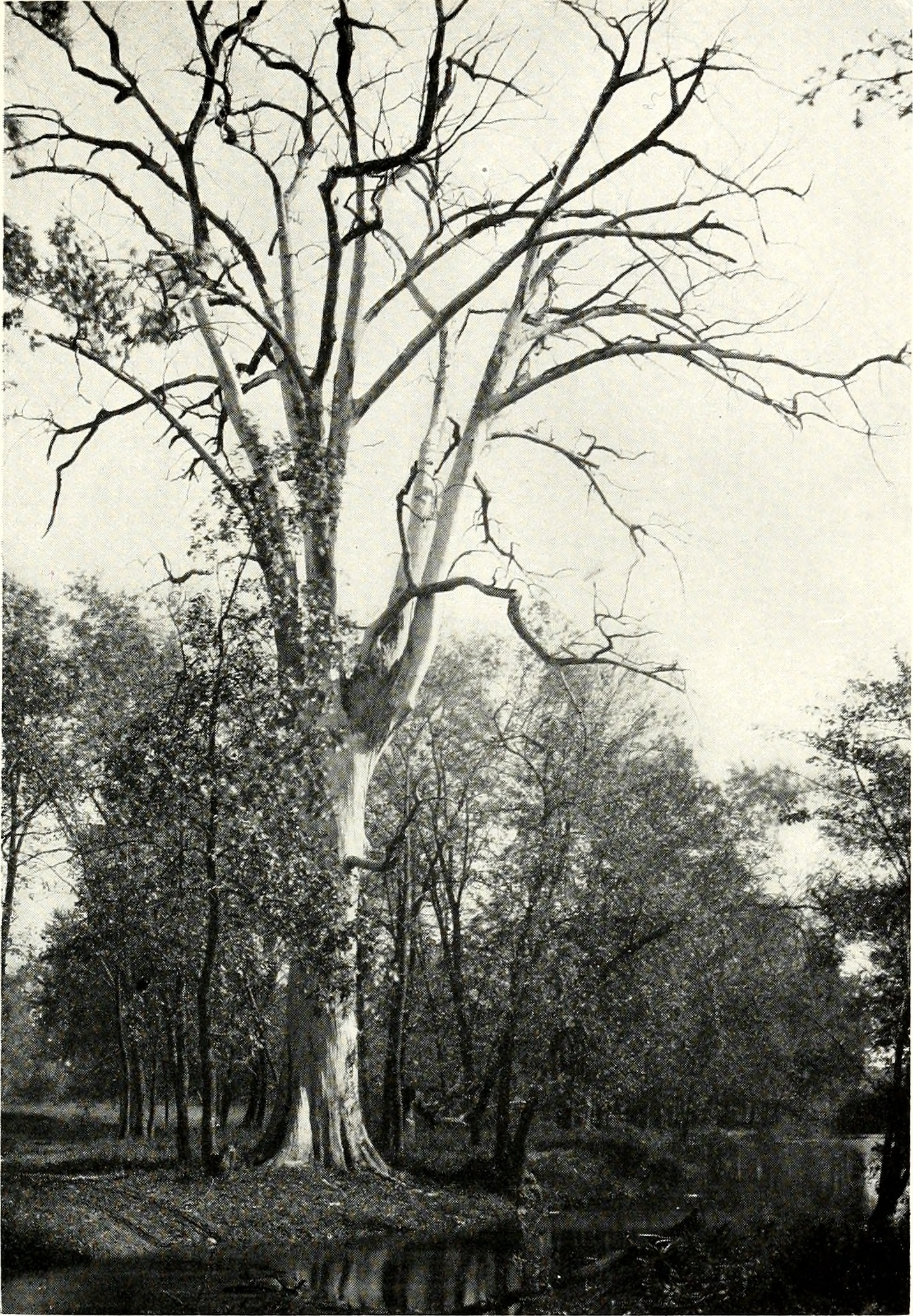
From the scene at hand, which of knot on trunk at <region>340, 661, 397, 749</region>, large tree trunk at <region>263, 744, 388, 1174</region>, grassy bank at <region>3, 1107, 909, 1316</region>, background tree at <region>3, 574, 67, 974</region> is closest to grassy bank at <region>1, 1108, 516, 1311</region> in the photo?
grassy bank at <region>3, 1107, 909, 1316</region>

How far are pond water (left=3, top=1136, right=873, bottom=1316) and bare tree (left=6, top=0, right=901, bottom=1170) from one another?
4.73ft

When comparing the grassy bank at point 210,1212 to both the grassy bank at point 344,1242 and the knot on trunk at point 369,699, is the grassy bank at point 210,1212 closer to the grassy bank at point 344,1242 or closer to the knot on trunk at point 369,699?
the grassy bank at point 344,1242

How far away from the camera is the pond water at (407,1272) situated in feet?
20.9

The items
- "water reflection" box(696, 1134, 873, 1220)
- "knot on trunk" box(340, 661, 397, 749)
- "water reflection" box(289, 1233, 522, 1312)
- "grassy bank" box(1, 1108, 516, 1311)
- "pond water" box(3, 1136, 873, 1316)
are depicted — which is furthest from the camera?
"water reflection" box(696, 1134, 873, 1220)

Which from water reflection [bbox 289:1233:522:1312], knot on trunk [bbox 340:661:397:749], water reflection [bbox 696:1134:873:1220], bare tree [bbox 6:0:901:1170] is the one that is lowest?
water reflection [bbox 696:1134:873:1220]

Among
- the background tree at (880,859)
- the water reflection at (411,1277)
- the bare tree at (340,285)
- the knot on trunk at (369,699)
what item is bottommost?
the water reflection at (411,1277)

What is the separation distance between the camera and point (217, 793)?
321 inches

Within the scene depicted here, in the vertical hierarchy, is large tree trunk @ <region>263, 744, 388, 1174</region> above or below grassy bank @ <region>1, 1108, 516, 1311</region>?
above

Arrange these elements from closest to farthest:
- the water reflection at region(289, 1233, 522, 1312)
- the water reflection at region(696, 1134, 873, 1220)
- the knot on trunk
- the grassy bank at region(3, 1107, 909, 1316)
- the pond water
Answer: the pond water, the grassy bank at region(3, 1107, 909, 1316), the water reflection at region(289, 1233, 522, 1312), the knot on trunk, the water reflection at region(696, 1134, 873, 1220)

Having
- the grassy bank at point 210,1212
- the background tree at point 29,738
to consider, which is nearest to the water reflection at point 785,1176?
the grassy bank at point 210,1212

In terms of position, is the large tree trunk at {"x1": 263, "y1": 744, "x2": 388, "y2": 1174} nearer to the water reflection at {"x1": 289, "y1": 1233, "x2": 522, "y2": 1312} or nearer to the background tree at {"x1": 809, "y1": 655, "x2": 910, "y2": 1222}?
the water reflection at {"x1": 289, "y1": 1233, "x2": 522, "y2": 1312}

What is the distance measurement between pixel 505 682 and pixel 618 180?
619 centimetres

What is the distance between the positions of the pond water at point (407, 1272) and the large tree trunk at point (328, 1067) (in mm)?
1048

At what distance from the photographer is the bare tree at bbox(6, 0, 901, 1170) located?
8.32 metres
